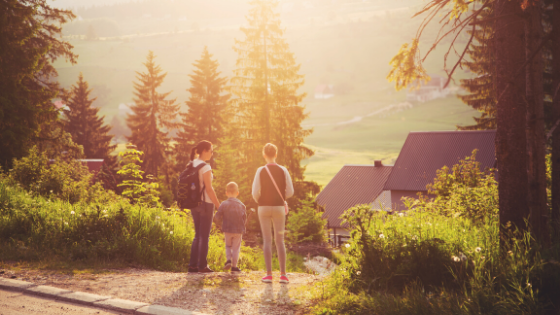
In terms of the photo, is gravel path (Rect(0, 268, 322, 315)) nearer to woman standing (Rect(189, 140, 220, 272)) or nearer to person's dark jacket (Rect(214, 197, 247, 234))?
woman standing (Rect(189, 140, 220, 272))

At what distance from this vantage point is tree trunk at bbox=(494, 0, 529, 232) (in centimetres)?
527

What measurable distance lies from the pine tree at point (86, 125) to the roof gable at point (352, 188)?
70.1ft

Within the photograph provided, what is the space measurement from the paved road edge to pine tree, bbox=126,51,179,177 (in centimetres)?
3293

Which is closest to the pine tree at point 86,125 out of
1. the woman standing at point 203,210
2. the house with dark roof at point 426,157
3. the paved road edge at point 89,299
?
the house with dark roof at point 426,157

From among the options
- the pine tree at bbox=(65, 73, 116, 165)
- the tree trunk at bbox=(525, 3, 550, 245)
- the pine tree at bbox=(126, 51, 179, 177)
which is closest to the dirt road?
the tree trunk at bbox=(525, 3, 550, 245)

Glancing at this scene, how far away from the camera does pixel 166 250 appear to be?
7.66 m

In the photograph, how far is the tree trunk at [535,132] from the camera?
16.8ft

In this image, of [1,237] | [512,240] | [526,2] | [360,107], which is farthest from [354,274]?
[360,107]

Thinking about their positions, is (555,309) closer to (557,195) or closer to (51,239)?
(557,195)

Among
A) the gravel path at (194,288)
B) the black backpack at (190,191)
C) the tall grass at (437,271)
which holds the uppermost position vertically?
the black backpack at (190,191)

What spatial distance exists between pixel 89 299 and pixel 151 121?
3572 cm

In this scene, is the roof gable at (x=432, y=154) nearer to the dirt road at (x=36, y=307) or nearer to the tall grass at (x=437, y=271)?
the tall grass at (x=437, y=271)

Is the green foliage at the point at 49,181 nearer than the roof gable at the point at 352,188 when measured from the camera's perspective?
Yes

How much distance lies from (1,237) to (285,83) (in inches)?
817
